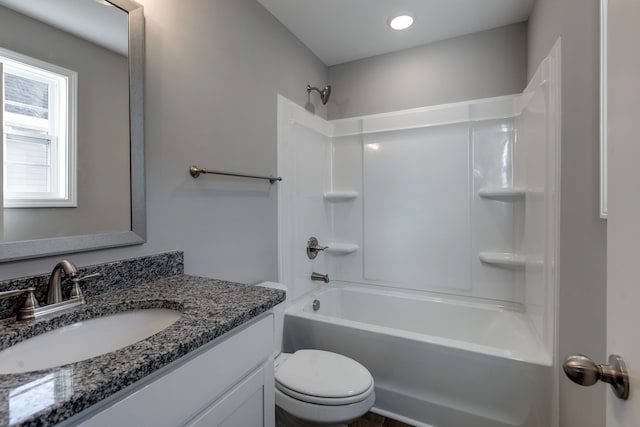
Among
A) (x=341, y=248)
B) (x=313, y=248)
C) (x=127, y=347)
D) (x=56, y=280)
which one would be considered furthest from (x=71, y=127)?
(x=341, y=248)

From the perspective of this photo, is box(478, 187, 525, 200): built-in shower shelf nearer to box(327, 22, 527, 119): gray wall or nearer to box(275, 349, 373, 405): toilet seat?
box(327, 22, 527, 119): gray wall

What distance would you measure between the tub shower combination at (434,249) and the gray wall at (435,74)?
105mm

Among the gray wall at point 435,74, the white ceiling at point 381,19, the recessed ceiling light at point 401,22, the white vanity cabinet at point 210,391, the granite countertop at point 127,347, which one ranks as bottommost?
the white vanity cabinet at point 210,391

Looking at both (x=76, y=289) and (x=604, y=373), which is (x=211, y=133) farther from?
(x=604, y=373)

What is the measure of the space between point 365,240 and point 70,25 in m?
2.14

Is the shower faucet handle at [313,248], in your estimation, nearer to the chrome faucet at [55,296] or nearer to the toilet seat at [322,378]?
the toilet seat at [322,378]

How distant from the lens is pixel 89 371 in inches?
20.7

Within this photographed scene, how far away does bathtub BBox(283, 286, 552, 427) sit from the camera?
138 centimetres

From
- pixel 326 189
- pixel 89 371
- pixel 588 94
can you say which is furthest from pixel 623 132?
pixel 326 189

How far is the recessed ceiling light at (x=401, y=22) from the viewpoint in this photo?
6.21 ft

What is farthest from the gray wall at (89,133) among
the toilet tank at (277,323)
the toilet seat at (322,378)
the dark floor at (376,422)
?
the dark floor at (376,422)

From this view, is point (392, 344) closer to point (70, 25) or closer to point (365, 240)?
point (365, 240)

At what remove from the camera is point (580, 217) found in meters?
1.15

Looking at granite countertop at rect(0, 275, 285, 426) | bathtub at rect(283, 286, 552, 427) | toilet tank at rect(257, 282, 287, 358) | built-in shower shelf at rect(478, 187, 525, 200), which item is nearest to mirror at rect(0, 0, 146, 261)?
granite countertop at rect(0, 275, 285, 426)
